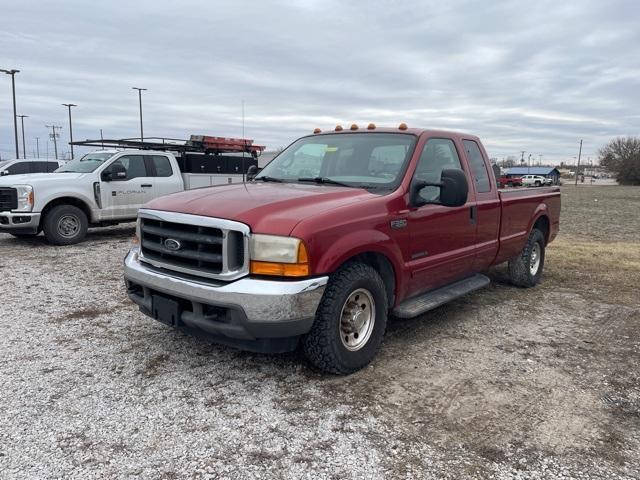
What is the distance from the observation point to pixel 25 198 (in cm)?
877

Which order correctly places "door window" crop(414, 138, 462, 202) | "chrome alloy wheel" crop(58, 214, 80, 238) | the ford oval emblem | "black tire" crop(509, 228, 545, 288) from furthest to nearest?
"chrome alloy wheel" crop(58, 214, 80, 238)
"black tire" crop(509, 228, 545, 288)
"door window" crop(414, 138, 462, 202)
the ford oval emblem

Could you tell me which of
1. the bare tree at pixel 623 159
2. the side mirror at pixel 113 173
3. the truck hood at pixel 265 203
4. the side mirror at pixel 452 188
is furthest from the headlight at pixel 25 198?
the bare tree at pixel 623 159

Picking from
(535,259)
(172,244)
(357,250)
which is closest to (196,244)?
(172,244)

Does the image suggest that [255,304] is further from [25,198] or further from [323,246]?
[25,198]

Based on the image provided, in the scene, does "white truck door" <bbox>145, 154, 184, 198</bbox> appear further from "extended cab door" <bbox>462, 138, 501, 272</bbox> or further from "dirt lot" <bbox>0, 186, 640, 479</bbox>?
"extended cab door" <bbox>462, 138, 501, 272</bbox>

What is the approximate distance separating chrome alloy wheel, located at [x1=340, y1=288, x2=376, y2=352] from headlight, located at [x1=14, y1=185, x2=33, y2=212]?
7.44m

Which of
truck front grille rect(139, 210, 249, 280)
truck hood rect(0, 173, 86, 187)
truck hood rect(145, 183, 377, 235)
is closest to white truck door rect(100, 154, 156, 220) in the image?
truck hood rect(0, 173, 86, 187)

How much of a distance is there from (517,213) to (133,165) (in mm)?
7716

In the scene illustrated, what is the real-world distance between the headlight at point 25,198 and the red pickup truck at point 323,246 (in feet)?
19.3

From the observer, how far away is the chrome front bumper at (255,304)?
3.14m

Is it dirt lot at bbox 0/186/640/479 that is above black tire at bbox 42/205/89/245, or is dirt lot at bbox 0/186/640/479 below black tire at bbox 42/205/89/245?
below

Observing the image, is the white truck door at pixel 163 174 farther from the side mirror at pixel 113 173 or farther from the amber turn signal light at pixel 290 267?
the amber turn signal light at pixel 290 267

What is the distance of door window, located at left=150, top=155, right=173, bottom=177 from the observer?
34.9ft

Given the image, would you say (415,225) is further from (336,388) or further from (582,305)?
(582,305)
